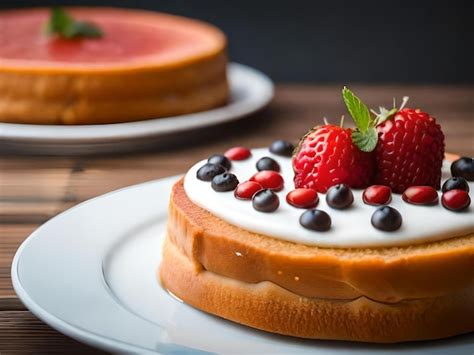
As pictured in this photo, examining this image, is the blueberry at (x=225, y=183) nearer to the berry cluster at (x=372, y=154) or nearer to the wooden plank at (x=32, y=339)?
the berry cluster at (x=372, y=154)

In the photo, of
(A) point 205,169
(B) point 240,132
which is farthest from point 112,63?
→ (A) point 205,169

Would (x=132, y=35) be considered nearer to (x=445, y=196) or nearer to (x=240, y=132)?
(x=240, y=132)

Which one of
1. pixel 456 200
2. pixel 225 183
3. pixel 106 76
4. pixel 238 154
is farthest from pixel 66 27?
pixel 456 200

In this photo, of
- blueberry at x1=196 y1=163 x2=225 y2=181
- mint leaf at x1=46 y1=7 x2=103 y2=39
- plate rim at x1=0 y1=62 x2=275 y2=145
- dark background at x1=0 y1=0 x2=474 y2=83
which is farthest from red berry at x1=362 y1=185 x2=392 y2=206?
dark background at x1=0 y1=0 x2=474 y2=83

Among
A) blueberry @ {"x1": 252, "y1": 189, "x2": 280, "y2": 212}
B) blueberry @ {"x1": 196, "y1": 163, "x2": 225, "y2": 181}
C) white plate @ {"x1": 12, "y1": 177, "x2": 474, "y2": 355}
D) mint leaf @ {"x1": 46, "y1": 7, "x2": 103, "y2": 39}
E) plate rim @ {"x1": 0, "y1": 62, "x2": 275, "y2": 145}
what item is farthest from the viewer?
mint leaf @ {"x1": 46, "y1": 7, "x2": 103, "y2": 39}

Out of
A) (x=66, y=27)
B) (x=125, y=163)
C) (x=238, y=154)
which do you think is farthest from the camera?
(x=66, y=27)

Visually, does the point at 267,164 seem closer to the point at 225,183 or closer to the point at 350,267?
the point at 225,183

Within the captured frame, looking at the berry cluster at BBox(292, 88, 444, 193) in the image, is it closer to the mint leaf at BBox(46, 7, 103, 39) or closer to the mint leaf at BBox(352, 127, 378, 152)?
the mint leaf at BBox(352, 127, 378, 152)
